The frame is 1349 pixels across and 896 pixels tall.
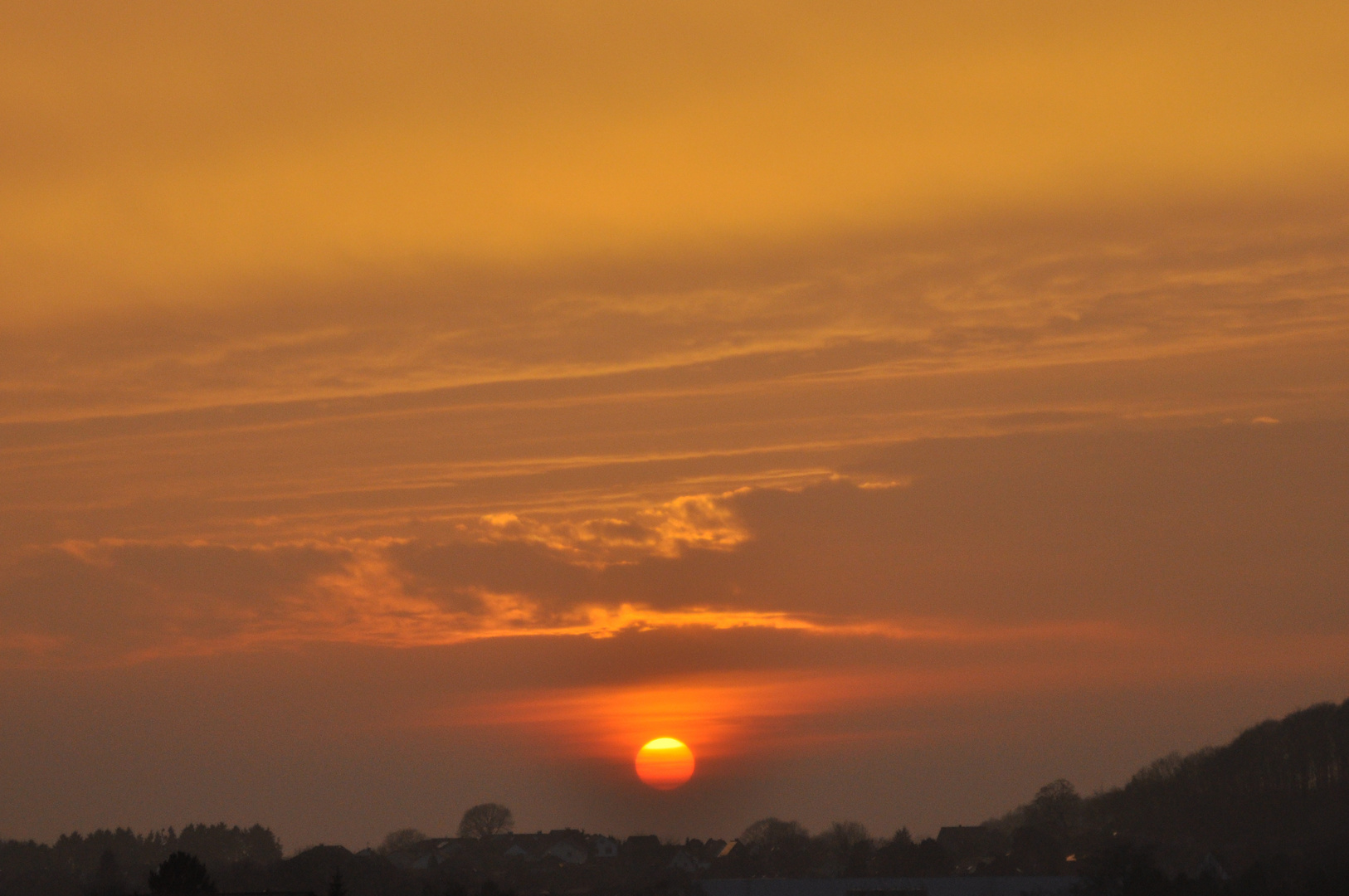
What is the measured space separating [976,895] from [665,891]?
126 feet

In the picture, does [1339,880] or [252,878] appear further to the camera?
[252,878]

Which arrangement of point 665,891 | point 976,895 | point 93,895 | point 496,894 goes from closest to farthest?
1. point 496,894
2. point 93,895
3. point 976,895
4. point 665,891

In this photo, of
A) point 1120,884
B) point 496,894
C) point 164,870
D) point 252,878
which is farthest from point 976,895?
point 164,870

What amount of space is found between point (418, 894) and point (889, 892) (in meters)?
58.0

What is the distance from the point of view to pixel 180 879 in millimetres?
124062

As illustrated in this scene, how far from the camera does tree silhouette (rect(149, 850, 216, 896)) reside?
392 feet

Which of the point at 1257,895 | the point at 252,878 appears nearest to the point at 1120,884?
the point at 1257,895

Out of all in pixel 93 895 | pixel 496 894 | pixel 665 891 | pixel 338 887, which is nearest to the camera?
pixel 338 887

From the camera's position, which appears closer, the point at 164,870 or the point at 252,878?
the point at 164,870

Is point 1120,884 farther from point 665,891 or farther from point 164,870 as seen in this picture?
point 164,870

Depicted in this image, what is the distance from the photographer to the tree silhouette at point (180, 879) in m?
120

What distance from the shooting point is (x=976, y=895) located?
18688cm

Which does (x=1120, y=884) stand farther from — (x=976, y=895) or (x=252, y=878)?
(x=252, y=878)

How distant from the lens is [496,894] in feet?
505
